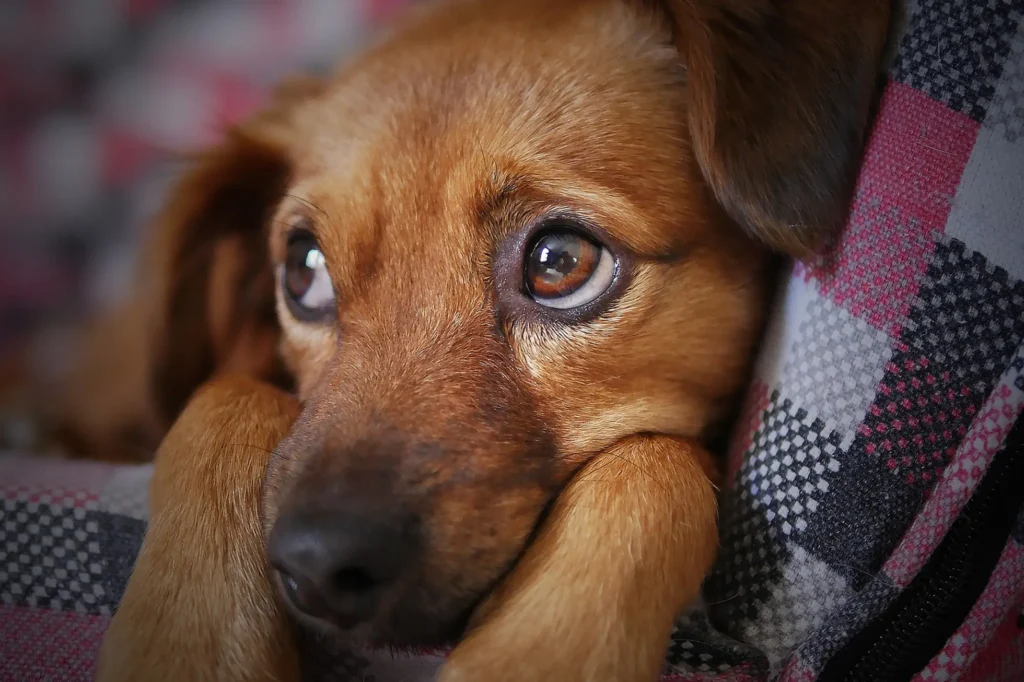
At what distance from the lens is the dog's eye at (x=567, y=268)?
1.19 metres

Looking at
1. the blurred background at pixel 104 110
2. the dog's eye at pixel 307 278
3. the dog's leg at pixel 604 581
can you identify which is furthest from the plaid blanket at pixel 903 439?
the blurred background at pixel 104 110

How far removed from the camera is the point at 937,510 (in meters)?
0.97

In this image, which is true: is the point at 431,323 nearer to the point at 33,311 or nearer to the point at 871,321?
the point at 871,321

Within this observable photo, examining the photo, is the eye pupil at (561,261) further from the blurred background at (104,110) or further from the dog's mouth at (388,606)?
the blurred background at (104,110)

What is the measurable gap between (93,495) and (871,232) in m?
1.33

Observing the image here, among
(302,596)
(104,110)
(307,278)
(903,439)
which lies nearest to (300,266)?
(307,278)

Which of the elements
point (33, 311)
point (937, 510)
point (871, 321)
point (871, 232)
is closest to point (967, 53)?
point (871, 232)

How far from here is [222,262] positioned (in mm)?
1835

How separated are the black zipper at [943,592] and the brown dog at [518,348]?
9.8 inches

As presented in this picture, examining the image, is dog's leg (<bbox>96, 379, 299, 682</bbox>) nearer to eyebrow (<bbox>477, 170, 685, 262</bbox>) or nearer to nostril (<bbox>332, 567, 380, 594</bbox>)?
nostril (<bbox>332, 567, 380, 594</bbox>)

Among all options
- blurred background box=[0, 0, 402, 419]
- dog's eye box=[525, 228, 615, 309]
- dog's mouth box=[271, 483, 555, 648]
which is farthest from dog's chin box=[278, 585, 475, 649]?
blurred background box=[0, 0, 402, 419]

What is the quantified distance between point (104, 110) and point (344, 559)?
2140 mm

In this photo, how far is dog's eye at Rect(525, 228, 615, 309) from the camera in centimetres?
119

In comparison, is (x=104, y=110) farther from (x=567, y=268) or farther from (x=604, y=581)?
(x=604, y=581)
